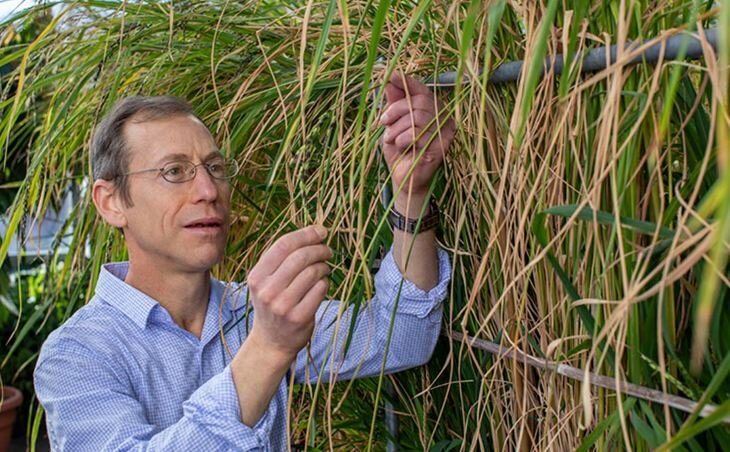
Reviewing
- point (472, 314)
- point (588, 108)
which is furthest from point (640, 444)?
point (472, 314)

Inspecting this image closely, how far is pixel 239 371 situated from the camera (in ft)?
3.47

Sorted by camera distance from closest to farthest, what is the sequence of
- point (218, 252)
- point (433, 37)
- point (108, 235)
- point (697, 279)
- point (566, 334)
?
point (697, 279) → point (566, 334) → point (433, 37) → point (218, 252) → point (108, 235)

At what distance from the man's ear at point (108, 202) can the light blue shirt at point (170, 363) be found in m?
0.08

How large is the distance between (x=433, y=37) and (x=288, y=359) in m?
0.38

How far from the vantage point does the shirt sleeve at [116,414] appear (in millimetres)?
1061

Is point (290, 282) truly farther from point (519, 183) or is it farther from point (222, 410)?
point (519, 183)

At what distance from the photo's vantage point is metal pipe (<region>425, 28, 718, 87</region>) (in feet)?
2.06

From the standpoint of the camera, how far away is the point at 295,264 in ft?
3.20

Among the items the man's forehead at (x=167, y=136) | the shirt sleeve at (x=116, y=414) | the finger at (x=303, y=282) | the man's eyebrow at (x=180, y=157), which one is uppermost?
the man's forehead at (x=167, y=136)

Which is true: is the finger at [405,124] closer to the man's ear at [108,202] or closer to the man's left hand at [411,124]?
the man's left hand at [411,124]

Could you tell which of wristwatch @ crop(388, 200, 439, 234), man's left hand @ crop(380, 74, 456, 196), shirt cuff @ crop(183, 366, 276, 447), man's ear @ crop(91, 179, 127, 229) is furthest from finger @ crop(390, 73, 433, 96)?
man's ear @ crop(91, 179, 127, 229)

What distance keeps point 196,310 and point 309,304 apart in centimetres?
47

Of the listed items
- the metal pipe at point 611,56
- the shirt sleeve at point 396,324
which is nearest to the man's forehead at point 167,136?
the shirt sleeve at point 396,324

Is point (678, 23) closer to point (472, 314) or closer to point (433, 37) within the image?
point (433, 37)
